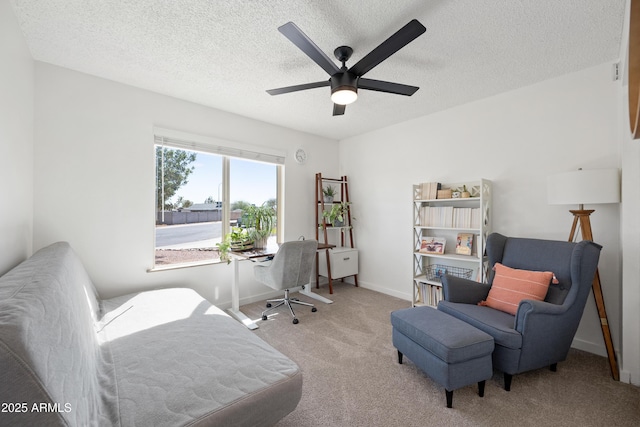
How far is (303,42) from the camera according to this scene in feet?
5.36

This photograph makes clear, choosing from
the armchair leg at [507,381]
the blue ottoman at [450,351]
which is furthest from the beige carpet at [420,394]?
the blue ottoman at [450,351]

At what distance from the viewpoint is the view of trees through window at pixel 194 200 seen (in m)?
3.11

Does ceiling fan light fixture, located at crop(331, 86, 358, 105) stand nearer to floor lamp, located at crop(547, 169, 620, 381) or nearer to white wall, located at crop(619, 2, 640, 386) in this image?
floor lamp, located at crop(547, 169, 620, 381)

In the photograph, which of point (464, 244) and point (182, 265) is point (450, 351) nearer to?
point (464, 244)

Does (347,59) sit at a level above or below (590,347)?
above

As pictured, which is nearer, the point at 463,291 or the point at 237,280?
the point at 463,291

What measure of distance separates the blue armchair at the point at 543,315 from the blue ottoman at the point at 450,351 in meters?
0.16

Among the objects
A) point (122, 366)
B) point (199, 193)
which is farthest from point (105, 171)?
point (122, 366)

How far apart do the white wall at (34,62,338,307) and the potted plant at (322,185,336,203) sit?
Result: 73.2 inches

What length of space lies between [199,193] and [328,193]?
1.92m

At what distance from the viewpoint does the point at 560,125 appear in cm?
258

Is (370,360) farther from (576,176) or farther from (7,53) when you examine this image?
(7,53)

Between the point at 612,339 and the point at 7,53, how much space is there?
496 cm

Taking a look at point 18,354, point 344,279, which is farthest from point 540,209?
point 18,354
